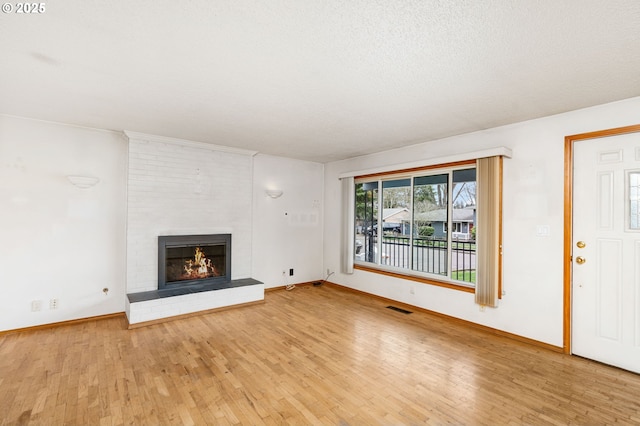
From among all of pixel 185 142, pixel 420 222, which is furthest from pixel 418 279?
pixel 185 142

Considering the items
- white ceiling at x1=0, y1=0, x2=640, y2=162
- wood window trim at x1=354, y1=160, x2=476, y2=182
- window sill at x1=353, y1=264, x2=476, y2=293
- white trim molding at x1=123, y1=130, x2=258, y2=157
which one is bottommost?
window sill at x1=353, y1=264, x2=476, y2=293

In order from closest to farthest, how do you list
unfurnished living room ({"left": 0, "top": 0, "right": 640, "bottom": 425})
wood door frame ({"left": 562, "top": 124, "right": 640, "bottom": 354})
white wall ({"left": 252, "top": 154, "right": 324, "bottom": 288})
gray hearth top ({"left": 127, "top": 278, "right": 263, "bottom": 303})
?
unfurnished living room ({"left": 0, "top": 0, "right": 640, "bottom": 425}) → wood door frame ({"left": 562, "top": 124, "right": 640, "bottom": 354}) → gray hearth top ({"left": 127, "top": 278, "right": 263, "bottom": 303}) → white wall ({"left": 252, "top": 154, "right": 324, "bottom": 288})

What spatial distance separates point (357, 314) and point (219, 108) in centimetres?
335

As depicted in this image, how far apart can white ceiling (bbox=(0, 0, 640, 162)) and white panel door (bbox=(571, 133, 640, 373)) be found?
1.83 feet

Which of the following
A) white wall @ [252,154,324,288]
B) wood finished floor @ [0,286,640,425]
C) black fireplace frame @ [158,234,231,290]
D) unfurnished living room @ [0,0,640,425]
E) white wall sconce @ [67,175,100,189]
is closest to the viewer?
unfurnished living room @ [0,0,640,425]

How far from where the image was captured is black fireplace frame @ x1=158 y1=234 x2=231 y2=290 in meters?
4.37

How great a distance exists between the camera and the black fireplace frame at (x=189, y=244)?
4367 mm

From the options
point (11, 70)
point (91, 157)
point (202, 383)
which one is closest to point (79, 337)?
point (202, 383)

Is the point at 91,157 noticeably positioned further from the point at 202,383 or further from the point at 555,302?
the point at 555,302

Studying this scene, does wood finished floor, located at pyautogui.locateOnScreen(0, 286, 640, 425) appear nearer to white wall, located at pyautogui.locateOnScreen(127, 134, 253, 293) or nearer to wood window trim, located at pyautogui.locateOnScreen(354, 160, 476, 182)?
white wall, located at pyautogui.locateOnScreen(127, 134, 253, 293)

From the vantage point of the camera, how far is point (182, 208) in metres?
4.61

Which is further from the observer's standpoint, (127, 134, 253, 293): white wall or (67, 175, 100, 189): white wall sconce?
(127, 134, 253, 293): white wall

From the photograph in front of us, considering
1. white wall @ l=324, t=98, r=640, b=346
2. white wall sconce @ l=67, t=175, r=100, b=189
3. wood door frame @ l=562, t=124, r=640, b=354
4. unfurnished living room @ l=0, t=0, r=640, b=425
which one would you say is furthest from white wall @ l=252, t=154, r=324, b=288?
A: wood door frame @ l=562, t=124, r=640, b=354

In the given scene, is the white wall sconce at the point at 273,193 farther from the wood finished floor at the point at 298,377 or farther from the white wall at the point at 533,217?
the white wall at the point at 533,217
